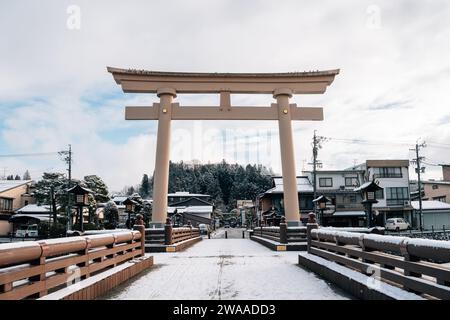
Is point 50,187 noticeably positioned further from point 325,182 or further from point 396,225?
point 396,225

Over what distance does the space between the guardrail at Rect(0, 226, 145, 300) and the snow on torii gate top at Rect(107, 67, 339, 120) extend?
10067mm

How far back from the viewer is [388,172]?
41.2 metres

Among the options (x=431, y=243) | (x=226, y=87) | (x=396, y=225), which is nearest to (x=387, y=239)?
(x=431, y=243)

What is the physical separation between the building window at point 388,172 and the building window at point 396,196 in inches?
56.2

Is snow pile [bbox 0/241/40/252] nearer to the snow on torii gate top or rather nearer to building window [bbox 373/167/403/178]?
the snow on torii gate top

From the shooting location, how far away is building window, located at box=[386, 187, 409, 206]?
40531 mm

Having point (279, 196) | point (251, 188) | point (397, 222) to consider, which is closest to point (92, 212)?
point (279, 196)

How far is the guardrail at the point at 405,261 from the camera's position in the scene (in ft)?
11.0

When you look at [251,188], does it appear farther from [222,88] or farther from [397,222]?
[222,88]

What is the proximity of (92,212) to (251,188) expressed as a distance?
53890 millimetres

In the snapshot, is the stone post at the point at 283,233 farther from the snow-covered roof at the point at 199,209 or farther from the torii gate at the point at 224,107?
the snow-covered roof at the point at 199,209

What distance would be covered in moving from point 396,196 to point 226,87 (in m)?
31.8
